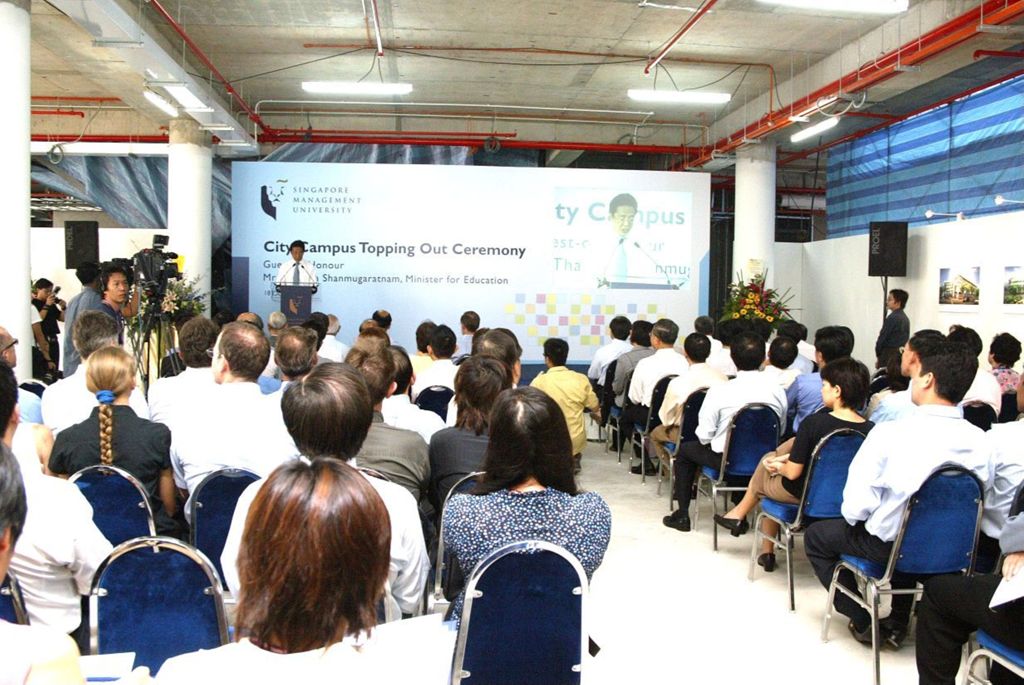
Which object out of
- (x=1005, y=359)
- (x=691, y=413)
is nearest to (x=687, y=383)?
(x=691, y=413)

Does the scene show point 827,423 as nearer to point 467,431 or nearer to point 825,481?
point 825,481

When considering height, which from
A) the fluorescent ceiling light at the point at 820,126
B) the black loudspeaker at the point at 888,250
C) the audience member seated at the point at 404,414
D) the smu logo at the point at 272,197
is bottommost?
the audience member seated at the point at 404,414

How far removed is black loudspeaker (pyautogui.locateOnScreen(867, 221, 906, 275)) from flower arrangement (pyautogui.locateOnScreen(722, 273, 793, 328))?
160 centimetres

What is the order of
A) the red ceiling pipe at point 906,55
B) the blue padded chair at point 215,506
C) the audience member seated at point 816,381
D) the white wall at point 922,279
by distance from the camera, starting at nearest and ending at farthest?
the blue padded chair at point 215,506, the audience member seated at point 816,381, the red ceiling pipe at point 906,55, the white wall at point 922,279

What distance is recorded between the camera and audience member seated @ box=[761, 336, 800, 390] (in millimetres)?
5516

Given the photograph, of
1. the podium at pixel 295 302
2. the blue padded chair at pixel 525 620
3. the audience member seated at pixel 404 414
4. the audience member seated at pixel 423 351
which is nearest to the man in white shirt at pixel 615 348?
the audience member seated at pixel 423 351

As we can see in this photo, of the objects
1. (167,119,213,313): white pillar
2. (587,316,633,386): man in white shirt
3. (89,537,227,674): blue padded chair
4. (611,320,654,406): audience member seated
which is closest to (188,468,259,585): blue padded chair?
(89,537,227,674): blue padded chair

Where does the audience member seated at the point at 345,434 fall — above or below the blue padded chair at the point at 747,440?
above

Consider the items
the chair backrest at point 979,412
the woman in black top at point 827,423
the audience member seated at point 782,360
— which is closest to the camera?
the woman in black top at point 827,423

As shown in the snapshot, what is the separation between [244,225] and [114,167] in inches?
131

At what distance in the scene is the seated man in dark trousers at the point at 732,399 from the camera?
16.5 feet

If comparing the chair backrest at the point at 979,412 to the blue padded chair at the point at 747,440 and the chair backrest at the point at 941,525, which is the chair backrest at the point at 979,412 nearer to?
the blue padded chair at the point at 747,440

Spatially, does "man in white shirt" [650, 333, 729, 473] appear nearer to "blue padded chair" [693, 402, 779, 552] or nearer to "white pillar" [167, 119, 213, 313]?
"blue padded chair" [693, 402, 779, 552]

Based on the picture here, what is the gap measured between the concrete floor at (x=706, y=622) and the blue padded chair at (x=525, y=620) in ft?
4.10
